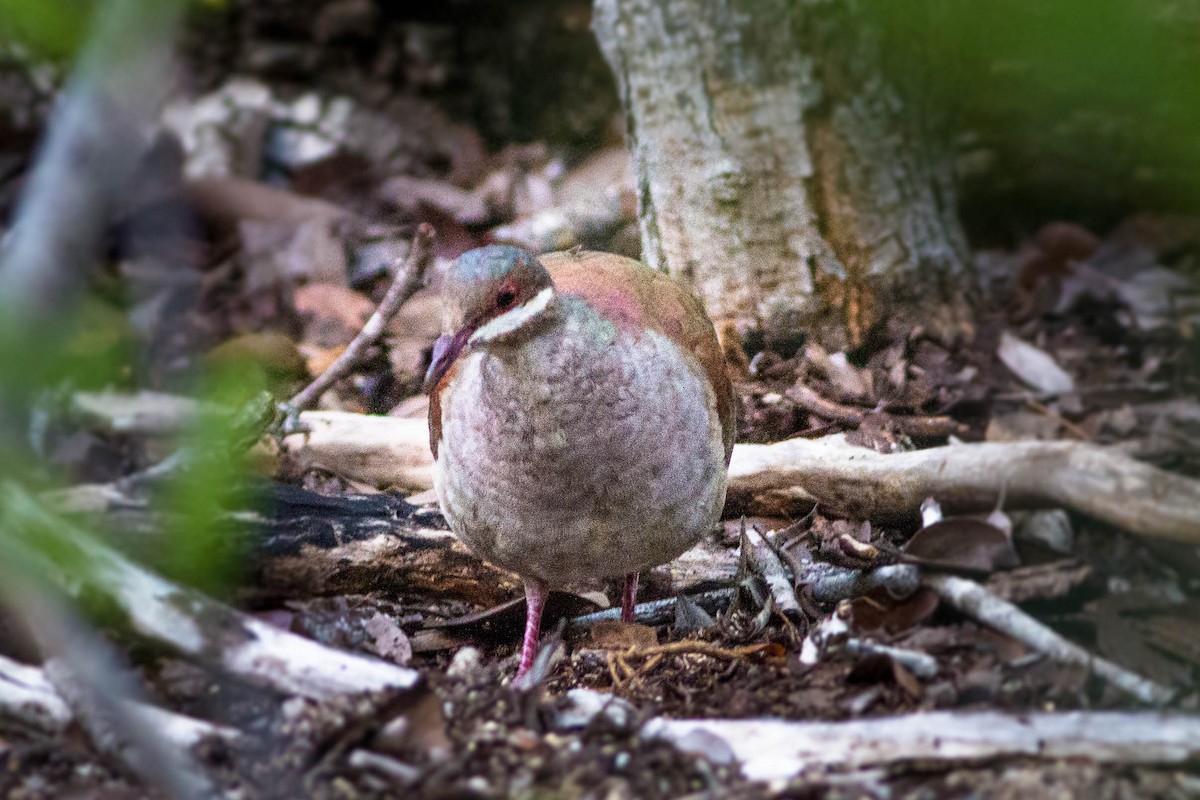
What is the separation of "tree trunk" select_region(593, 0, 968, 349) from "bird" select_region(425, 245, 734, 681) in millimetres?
1627

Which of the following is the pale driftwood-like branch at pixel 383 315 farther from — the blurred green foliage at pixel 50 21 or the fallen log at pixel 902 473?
the blurred green foliage at pixel 50 21

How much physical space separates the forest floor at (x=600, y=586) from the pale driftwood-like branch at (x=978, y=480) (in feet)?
0.24

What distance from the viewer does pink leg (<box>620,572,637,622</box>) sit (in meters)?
4.23

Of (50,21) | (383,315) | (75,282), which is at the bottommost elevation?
(383,315)

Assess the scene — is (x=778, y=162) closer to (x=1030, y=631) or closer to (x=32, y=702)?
(x=1030, y=631)

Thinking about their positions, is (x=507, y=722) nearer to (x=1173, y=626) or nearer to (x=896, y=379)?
(x=1173, y=626)

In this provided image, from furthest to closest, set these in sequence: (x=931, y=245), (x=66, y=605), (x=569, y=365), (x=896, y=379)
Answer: (x=931, y=245) < (x=896, y=379) < (x=569, y=365) < (x=66, y=605)

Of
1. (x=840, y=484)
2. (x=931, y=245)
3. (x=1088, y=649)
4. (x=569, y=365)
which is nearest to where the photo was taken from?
(x=1088, y=649)

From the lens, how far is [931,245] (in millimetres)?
5699

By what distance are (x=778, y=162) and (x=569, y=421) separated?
240 cm

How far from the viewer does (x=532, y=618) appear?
13.7ft

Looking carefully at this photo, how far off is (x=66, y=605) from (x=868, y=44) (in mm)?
4962

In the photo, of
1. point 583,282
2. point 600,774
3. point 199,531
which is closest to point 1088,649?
point 600,774

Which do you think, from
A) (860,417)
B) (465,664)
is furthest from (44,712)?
(860,417)
